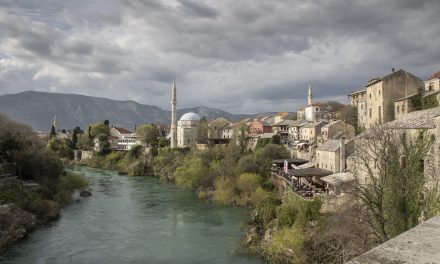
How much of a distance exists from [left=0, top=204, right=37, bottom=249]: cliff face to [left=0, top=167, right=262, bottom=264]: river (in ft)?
2.46

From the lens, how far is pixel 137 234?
101 ft

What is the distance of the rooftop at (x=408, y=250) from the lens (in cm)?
315

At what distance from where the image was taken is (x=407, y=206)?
17797mm

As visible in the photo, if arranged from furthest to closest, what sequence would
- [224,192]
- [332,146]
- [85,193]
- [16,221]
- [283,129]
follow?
[283,129], [85,193], [224,192], [332,146], [16,221]

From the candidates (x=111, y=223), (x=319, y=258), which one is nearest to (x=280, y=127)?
(x=111, y=223)

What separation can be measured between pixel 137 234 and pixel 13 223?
951cm

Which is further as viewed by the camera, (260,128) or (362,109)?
(260,128)

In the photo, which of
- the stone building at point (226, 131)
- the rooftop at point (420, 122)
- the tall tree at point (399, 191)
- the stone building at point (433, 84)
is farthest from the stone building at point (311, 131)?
the tall tree at point (399, 191)

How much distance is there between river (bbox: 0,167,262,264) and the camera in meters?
24.9

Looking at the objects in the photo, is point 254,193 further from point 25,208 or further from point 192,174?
point 25,208

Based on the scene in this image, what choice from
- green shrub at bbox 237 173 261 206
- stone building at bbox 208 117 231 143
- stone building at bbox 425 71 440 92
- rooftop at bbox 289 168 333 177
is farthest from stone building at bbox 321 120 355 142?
stone building at bbox 208 117 231 143

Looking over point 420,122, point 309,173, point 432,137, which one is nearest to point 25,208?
point 309,173

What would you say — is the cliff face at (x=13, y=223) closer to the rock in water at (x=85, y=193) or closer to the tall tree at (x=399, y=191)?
the rock in water at (x=85, y=193)

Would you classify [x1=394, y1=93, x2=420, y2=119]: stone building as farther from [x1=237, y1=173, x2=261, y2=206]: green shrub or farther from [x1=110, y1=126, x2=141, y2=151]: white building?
[x1=110, y1=126, x2=141, y2=151]: white building
